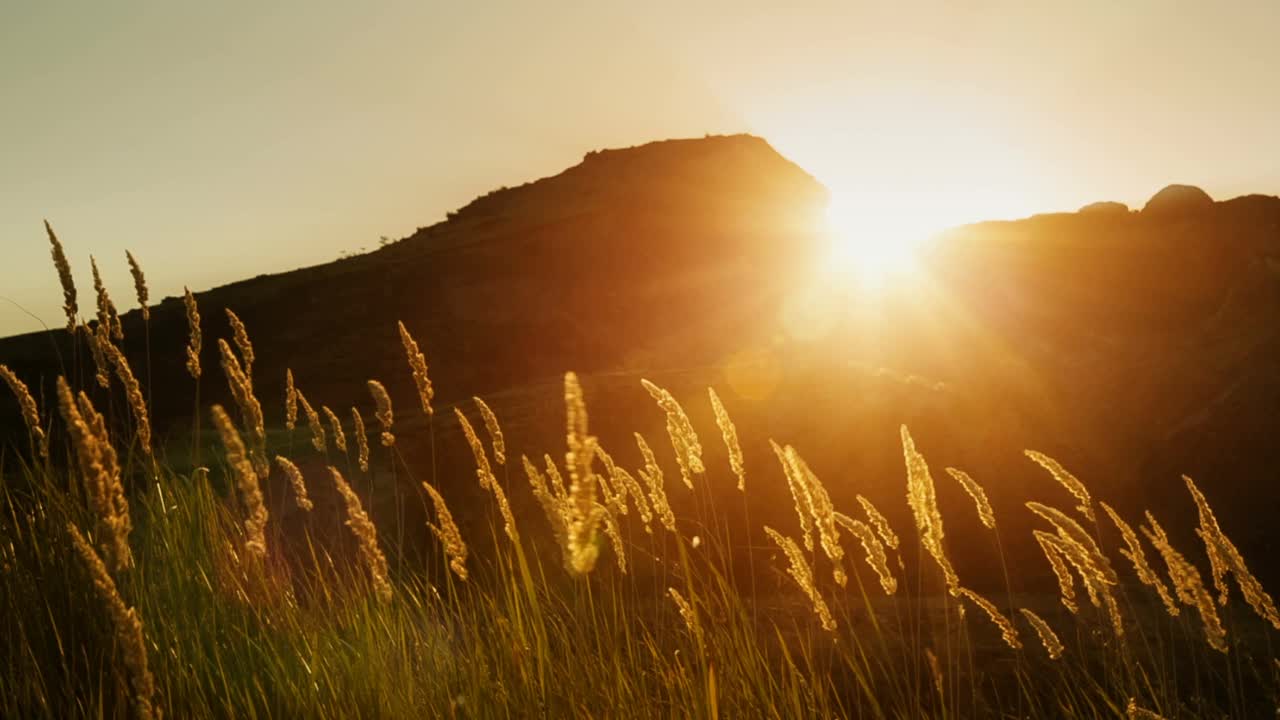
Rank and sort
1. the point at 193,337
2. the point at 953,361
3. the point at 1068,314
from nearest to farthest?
the point at 193,337 < the point at 953,361 < the point at 1068,314

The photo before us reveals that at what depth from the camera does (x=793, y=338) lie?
1198 centimetres

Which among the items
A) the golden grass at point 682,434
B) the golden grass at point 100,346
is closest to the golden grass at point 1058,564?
the golden grass at point 682,434

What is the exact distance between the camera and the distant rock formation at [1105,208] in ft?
45.4

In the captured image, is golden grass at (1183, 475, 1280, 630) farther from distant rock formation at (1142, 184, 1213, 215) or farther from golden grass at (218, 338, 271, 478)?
distant rock formation at (1142, 184, 1213, 215)

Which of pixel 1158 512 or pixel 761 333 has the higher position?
pixel 761 333

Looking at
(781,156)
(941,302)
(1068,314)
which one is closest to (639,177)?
(781,156)

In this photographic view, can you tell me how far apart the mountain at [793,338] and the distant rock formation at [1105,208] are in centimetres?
11

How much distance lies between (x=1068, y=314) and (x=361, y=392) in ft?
29.9

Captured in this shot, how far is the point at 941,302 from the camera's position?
1257 centimetres

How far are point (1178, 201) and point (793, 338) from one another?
20.2 feet

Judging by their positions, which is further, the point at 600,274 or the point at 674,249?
the point at 674,249

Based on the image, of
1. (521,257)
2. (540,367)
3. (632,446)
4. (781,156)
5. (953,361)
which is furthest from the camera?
(781,156)

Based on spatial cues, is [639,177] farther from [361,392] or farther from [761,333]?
[361,392]

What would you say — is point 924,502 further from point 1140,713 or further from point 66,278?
point 66,278
